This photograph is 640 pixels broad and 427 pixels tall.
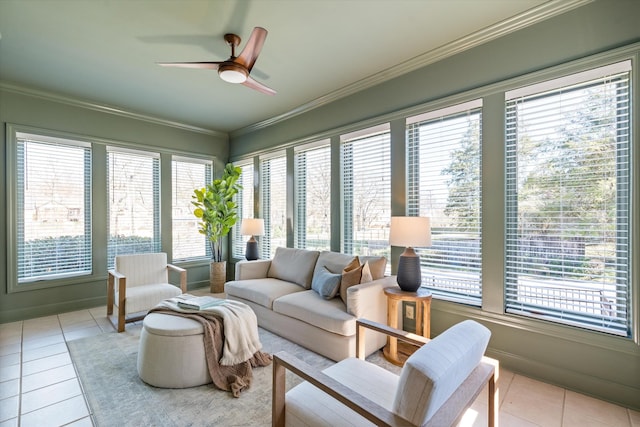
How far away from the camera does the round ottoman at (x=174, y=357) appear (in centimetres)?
226

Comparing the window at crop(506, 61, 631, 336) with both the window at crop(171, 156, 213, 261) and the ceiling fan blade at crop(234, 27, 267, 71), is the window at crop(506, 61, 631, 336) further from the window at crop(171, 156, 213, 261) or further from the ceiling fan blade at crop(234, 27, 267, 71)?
Answer: the window at crop(171, 156, 213, 261)

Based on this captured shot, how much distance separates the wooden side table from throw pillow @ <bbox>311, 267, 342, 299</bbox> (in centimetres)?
53

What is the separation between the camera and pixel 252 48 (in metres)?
2.42

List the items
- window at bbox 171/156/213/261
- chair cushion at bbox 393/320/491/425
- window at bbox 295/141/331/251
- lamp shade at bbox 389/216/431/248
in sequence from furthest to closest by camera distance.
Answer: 1. window at bbox 171/156/213/261
2. window at bbox 295/141/331/251
3. lamp shade at bbox 389/216/431/248
4. chair cushion at bbox 393/320/491/425

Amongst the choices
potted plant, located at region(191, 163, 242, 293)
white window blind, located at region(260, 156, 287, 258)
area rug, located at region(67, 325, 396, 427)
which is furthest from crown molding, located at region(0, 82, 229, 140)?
area rug, located at region(67, 325, 396, 427)

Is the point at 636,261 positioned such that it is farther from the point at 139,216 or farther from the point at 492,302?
the point at 139,216

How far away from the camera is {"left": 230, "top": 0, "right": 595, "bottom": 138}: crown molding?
231 cm

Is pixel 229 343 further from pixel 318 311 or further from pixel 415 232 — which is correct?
pixel 415 232

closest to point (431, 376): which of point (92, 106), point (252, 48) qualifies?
point (252, 48)

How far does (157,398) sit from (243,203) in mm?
3997

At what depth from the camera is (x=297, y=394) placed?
147cm

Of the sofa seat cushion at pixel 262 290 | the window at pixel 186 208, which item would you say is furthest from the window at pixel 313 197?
the window at pixel 186 208

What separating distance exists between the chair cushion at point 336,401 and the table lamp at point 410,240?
46.1 inches

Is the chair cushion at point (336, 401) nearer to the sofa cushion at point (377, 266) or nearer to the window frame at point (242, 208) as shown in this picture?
the sofa cushion at point (377, 266)
